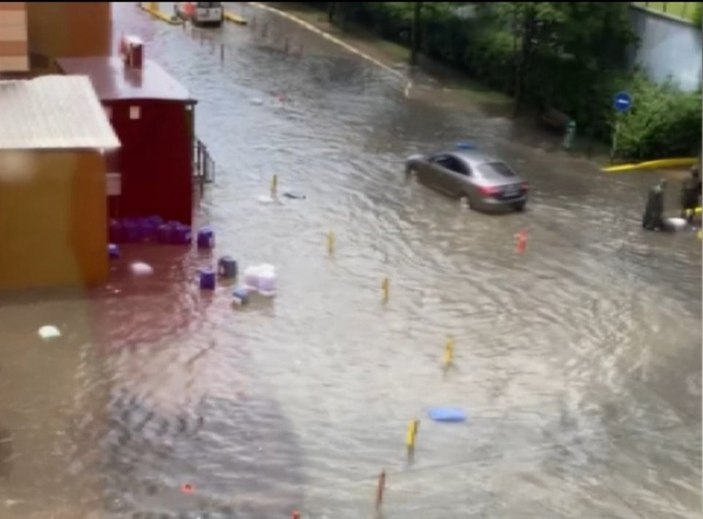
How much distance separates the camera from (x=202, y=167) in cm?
2770

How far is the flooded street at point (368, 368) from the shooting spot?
1521cm

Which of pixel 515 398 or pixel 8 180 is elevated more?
pixel 8 180

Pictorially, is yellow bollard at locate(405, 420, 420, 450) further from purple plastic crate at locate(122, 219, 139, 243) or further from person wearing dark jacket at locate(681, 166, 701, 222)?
person wearing dark jacket at locate(681, 166, 701, 222)

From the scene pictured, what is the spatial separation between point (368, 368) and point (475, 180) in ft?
30.6

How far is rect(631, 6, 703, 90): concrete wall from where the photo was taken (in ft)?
112

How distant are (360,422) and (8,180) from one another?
7.62m

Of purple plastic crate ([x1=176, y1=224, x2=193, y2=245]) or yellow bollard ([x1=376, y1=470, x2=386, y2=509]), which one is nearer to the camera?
yellow bollard ([x1=376, y1=470, x2=386, y2=509])

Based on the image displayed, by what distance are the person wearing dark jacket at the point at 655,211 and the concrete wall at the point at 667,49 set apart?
875cm

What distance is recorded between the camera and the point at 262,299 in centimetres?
2091

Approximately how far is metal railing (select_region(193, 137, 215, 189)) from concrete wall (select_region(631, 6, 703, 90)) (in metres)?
14.4

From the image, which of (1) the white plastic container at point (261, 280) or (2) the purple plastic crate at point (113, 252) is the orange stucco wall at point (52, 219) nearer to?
(2) the purple plastic crate at point (113, 252)

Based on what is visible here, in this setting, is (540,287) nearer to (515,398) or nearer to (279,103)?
(515,398)

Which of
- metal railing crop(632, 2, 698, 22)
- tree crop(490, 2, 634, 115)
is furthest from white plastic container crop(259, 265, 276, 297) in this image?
metal railing crop(632, 2, 698, 22)

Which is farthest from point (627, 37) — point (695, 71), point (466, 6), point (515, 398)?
point (515, 398)
